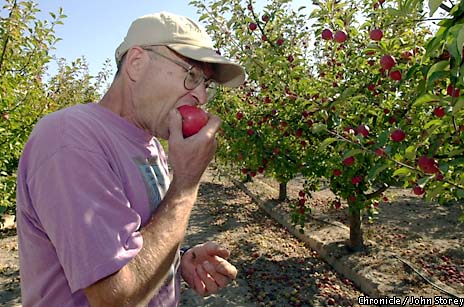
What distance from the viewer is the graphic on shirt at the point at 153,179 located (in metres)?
1.16

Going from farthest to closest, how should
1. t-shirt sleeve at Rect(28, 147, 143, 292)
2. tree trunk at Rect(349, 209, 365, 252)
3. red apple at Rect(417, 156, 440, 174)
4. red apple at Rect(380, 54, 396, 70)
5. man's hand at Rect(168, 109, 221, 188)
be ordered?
tree trunk at Rect(349, 209, 365, 252), red apple at Rect(380, 54, 396, 70), red apple at Rect(417, 156, 440, 174), man's hand at Rect(168, 109, 221, 188), t-shirt sleeve at Rect(28, 147, 143, 292)

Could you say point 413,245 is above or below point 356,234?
below

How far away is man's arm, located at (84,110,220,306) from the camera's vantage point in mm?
884

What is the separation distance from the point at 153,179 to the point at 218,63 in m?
0.52

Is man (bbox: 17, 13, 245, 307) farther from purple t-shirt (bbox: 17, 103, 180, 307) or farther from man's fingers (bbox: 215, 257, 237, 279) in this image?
man's fingers (bbox: 215, 257, 237, 279)

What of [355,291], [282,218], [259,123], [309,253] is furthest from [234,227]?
[355,291]

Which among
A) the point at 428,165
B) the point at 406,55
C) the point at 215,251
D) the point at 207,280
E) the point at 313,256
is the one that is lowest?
the point at 313,256

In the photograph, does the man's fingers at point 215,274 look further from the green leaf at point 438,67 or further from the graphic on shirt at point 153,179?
the green leaf at point 438,67

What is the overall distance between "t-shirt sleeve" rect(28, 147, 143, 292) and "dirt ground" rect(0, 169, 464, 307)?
3377 millimetres

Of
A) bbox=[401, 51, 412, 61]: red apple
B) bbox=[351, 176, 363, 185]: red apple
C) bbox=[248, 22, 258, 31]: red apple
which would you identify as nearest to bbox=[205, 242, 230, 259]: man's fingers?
bbox=[401, 51, 412, 61]: red apple

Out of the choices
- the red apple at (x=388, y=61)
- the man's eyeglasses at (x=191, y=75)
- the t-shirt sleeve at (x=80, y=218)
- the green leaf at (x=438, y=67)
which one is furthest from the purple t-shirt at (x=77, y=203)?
the red apple at (x=388, y=61)

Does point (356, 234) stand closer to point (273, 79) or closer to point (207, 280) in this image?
point (273, 79)

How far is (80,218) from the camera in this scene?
87 cm

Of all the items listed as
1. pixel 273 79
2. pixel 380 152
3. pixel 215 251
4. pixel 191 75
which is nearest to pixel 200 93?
pixel 191 75
